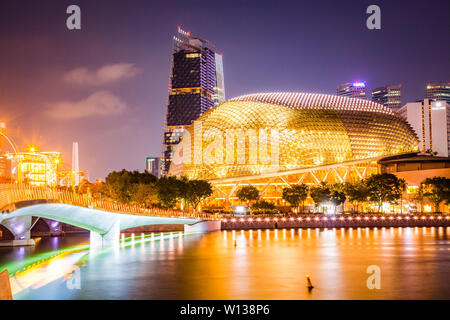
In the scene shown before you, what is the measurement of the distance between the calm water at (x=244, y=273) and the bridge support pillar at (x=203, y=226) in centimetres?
2841

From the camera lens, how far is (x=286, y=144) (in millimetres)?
115562

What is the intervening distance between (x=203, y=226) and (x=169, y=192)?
33.2 ft

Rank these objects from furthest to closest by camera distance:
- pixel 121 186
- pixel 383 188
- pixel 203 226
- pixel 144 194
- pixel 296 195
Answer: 1. pixel 296 195
2. pixel 383 188
3. pixel 121 186
4. pixel 144 194
5. pixel 203 226

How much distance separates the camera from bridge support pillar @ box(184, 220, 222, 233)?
247ft

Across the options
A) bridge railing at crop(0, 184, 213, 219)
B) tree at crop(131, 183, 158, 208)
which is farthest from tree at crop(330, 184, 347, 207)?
bridge railing at crop(0, 184, 213, 219)

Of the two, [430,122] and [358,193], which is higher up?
[430,122]

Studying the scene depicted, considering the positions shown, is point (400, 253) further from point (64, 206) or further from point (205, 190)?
point (205, 190)

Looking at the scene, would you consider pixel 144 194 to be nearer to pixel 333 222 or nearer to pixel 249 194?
pixel 249 194


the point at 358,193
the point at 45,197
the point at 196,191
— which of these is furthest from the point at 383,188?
the point at 45,197

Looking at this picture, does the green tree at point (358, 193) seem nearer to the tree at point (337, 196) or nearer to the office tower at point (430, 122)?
the tree at point (337, 196)

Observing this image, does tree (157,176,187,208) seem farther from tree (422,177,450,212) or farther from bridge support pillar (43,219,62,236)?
tree (422,177,450,212)

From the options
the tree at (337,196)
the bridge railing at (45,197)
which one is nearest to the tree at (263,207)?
the tree at (337,196)

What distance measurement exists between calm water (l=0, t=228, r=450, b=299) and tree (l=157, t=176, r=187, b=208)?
1400 inches

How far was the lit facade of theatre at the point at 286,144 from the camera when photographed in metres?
114
